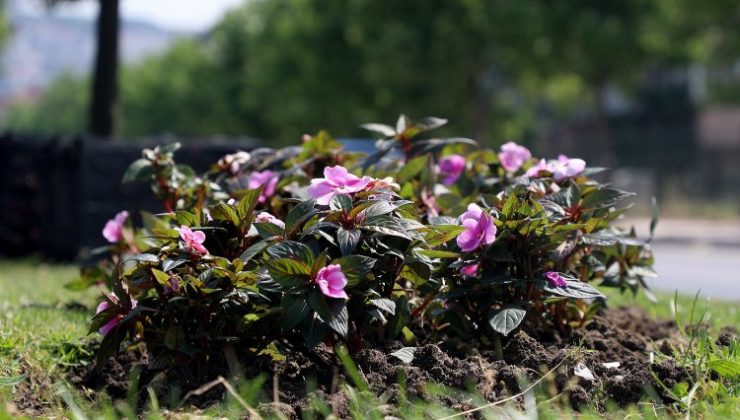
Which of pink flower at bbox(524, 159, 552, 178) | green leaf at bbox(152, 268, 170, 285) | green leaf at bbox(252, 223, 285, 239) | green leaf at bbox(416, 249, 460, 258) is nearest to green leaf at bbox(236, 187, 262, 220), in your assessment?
green leaf at bbox(252, 223, 285, 239)

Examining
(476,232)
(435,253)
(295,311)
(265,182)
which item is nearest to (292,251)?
(295,311)

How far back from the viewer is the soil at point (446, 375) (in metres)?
2.99

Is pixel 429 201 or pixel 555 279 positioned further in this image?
pixel 429 201

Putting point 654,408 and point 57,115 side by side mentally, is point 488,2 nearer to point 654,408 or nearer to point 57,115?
point 654,408

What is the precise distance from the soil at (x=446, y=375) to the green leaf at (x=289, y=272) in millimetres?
302

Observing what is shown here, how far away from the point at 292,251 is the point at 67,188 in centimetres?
760

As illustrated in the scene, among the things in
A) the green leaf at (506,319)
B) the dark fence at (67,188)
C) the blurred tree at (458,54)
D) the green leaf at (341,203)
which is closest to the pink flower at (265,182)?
the green leaf at (341,203)

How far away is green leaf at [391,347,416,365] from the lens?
316cm

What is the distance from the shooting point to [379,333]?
11.1ft

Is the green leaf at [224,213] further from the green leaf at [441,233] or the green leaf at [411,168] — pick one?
the green leaf at [411,168]

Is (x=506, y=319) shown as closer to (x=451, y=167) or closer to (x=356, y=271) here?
(x=356, y=271)

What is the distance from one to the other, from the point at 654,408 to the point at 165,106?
51130 millimetres

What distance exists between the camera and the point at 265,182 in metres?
4.09

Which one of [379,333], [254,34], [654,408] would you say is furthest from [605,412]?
[254,34]
